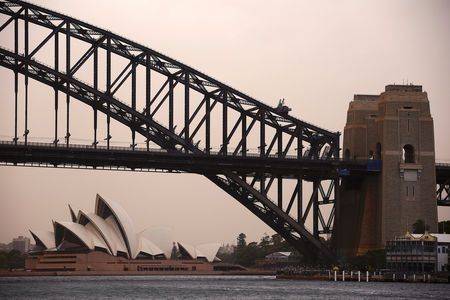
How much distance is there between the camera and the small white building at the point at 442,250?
14800cm

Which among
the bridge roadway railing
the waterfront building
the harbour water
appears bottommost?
the harbour water

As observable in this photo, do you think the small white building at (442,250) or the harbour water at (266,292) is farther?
the small white building at (442,250)

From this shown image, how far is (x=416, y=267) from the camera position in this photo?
148 metres

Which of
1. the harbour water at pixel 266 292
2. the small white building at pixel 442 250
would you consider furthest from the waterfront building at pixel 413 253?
the harbour water at pixel 266 292

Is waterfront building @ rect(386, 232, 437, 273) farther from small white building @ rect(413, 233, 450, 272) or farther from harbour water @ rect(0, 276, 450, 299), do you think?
harbour water @ rect(0, 276, 450, 299)

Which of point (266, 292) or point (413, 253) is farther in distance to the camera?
point (413, 253)

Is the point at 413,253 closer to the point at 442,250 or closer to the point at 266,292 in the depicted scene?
the point at 442,250

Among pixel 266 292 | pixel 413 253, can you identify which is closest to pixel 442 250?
pixel 413 253

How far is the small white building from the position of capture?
148 meters

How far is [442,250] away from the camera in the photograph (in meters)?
149

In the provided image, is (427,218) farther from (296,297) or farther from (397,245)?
(296,297)

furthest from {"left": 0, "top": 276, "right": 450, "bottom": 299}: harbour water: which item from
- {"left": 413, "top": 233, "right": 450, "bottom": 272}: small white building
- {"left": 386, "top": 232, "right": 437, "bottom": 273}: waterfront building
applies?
{"left": 413, "top": 233, "right": 450, "bottom": 272}: small white building

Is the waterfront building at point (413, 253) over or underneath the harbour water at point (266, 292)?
over

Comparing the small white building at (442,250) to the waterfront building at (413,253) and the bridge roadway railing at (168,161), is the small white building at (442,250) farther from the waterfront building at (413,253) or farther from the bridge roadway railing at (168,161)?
the bridge roadway railing at (168,161)
